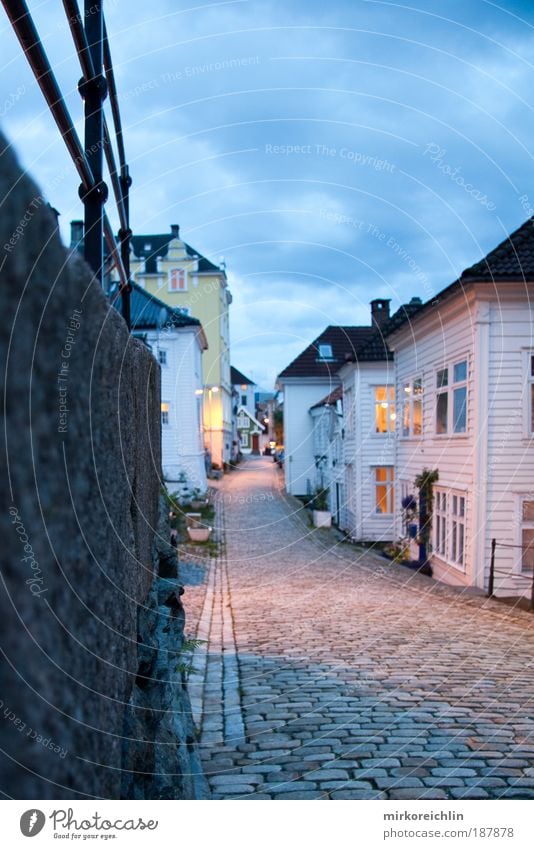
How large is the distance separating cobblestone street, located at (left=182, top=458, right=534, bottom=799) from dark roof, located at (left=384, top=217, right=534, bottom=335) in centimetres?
582

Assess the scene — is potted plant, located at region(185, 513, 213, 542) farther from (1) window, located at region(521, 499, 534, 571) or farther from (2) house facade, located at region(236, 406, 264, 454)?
(2) house facade, located at region(236, 406, 264, 454)

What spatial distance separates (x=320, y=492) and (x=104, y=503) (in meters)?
27.2

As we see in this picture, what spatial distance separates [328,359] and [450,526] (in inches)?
705

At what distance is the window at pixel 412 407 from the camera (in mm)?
16812

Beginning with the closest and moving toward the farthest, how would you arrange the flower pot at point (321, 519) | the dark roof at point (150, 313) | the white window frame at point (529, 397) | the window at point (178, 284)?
1. the white window frame at point (529, 397)
2. the dark roof at point (150, 313)
3. the flower pot at point (321, 519)
4. the window at point (178, 284)

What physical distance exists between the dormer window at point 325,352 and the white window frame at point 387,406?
9.83 meters

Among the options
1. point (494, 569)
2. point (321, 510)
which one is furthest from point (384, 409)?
point (494, 569)

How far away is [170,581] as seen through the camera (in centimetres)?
466

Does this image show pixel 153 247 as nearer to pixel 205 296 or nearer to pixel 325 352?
pixel 205 296

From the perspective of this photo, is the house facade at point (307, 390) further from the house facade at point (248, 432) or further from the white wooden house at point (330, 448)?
the house facade at point (248, 432)

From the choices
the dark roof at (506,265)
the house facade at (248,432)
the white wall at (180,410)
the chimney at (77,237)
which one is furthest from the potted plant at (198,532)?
the house facade at (248,432)

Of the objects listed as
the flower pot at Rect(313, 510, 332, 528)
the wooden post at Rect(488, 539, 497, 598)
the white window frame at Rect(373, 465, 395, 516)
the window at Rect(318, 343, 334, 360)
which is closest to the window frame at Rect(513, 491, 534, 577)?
the wooden post at Rect(488, 539, 497, 598)

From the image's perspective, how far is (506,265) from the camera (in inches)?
475

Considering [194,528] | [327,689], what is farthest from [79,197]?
[194,528]
